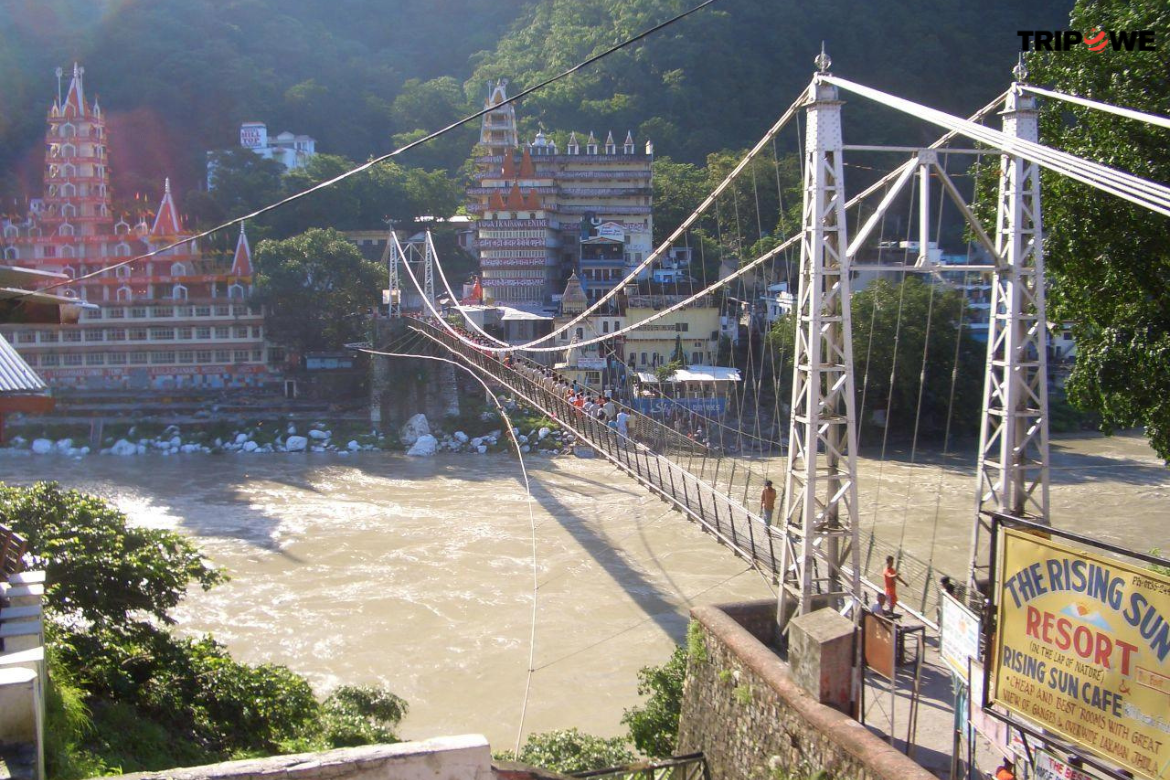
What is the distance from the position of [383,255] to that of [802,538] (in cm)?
2187

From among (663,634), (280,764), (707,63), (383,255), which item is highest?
(707,63)

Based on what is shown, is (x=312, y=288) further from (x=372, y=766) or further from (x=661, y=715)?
(x=372, y=766)

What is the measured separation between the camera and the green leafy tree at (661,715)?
17.6 ft

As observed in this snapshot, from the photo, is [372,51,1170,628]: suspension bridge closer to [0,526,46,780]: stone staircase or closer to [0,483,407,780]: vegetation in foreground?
[0,483,407,780]: vegetation in foreground

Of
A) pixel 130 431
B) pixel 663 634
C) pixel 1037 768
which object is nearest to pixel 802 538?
pixel 1037 768

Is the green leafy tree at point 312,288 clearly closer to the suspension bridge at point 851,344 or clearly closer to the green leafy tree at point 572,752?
the suspension bridge at point 851,344

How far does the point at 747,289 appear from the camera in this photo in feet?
71.9

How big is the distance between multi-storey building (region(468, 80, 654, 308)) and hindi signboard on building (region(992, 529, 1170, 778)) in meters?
19.4

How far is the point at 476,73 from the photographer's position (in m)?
37.8

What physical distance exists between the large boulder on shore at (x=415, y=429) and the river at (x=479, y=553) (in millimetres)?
689

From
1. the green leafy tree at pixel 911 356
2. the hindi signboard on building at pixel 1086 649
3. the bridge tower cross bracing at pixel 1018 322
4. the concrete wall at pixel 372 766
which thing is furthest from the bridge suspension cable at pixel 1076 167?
the green leafy tree at pixel 911 356

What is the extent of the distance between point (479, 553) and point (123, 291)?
1341 centimetres

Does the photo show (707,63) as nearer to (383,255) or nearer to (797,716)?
(383,255)
